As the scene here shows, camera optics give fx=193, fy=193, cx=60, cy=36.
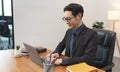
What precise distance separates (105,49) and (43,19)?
7.46 ft

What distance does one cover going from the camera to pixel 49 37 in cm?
452

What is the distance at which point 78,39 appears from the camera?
2.11m

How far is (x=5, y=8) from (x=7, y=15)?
0.50ft

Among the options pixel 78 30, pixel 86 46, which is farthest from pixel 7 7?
pixel 86 46

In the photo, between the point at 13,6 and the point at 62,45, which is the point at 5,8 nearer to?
the point at 13,6

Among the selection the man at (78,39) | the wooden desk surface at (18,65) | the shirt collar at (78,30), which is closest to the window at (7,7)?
the wooden desk surface at (18,65)

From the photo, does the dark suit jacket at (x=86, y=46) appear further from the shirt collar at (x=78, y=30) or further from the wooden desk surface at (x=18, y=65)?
the wooden desk surface at (x=18, y=65)

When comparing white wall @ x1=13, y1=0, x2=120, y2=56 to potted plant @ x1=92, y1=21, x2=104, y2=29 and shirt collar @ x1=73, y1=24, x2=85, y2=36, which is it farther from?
shirt collar @ x1=73, y1=24, x2=85, y2=36

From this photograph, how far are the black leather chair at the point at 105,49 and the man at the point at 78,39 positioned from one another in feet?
1.10

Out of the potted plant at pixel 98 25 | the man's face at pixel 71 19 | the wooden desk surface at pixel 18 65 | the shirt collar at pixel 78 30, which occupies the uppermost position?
the man's face at pixel 71 19

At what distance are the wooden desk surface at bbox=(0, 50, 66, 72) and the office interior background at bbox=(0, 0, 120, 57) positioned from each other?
1905 mm

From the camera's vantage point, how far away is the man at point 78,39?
6.27 feet

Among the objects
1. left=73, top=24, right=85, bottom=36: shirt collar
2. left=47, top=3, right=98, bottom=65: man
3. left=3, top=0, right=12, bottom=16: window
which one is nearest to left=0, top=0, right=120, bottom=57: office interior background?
left=3, top=0, right=12, bottom=16: window

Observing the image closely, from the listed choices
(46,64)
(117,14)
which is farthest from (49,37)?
(46,64)
